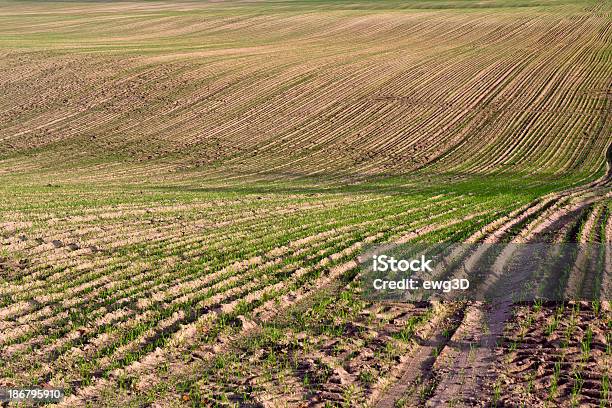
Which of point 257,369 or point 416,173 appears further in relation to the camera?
point 416,173

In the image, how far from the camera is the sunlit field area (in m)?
7.58

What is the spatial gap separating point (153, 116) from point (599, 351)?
34661mm

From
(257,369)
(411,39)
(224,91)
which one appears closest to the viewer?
(257,369)

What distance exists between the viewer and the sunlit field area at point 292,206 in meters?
7.58

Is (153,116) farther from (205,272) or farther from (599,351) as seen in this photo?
(599,351)

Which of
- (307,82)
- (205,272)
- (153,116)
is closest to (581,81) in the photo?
(307,82)

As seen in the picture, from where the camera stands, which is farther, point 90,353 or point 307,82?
point 307,82

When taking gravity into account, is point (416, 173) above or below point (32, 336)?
below

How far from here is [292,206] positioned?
1800 centimetres

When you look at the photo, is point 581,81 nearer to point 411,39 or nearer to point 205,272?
point 411,39

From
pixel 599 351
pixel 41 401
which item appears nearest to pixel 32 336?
pixel 41 401

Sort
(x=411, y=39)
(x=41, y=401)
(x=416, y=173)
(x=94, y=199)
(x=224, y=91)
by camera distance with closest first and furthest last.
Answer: (x=41, y=401)
(x=94, y=199)
(x=416, y=173)
(x=224, y=91)
(x=411, y=39)

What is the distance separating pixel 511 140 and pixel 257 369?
2825 centimetres

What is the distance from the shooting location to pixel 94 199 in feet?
63.4
